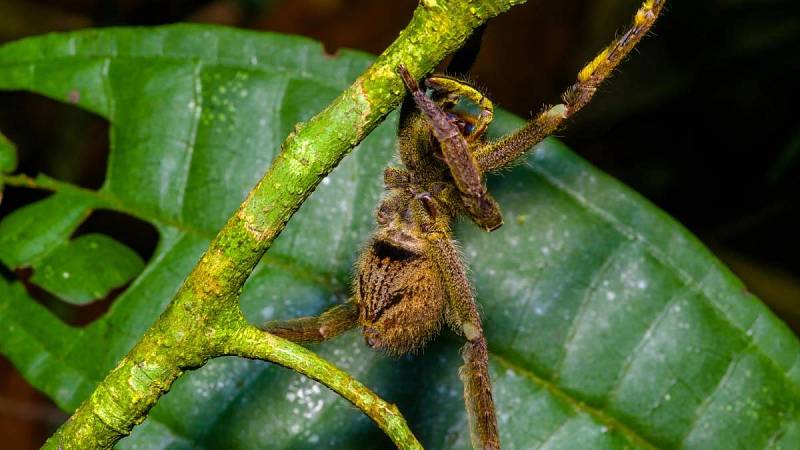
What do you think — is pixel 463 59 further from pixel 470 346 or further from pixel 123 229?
pixel 123 229

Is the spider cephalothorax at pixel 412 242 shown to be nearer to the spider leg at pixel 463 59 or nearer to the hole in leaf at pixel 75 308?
the spider leg at pixel 463 59

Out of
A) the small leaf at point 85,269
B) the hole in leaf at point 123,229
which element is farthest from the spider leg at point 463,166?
the hole in leaf at point 123,229

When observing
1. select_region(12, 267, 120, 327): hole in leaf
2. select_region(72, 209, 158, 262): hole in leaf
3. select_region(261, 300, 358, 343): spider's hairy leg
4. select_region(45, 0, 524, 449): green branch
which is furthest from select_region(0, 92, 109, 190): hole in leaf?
select_region(45, 0, 524, 449): green branch

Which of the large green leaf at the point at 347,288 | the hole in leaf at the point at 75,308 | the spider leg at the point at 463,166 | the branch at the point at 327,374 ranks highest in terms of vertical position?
the spider leg at the point at 463,166

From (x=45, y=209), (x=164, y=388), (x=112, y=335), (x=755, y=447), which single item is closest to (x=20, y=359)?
(x=112, y=335)

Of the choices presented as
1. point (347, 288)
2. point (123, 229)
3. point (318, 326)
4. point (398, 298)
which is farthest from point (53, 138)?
point (398, 298)

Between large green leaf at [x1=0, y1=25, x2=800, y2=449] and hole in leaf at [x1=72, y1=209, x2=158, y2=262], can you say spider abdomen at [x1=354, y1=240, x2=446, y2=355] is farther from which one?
hole in leaf at [x1=72, y1=209, x2=158, y2=262]

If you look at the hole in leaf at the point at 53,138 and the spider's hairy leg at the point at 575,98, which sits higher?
the spider's hairy leg at the point at 575,98
